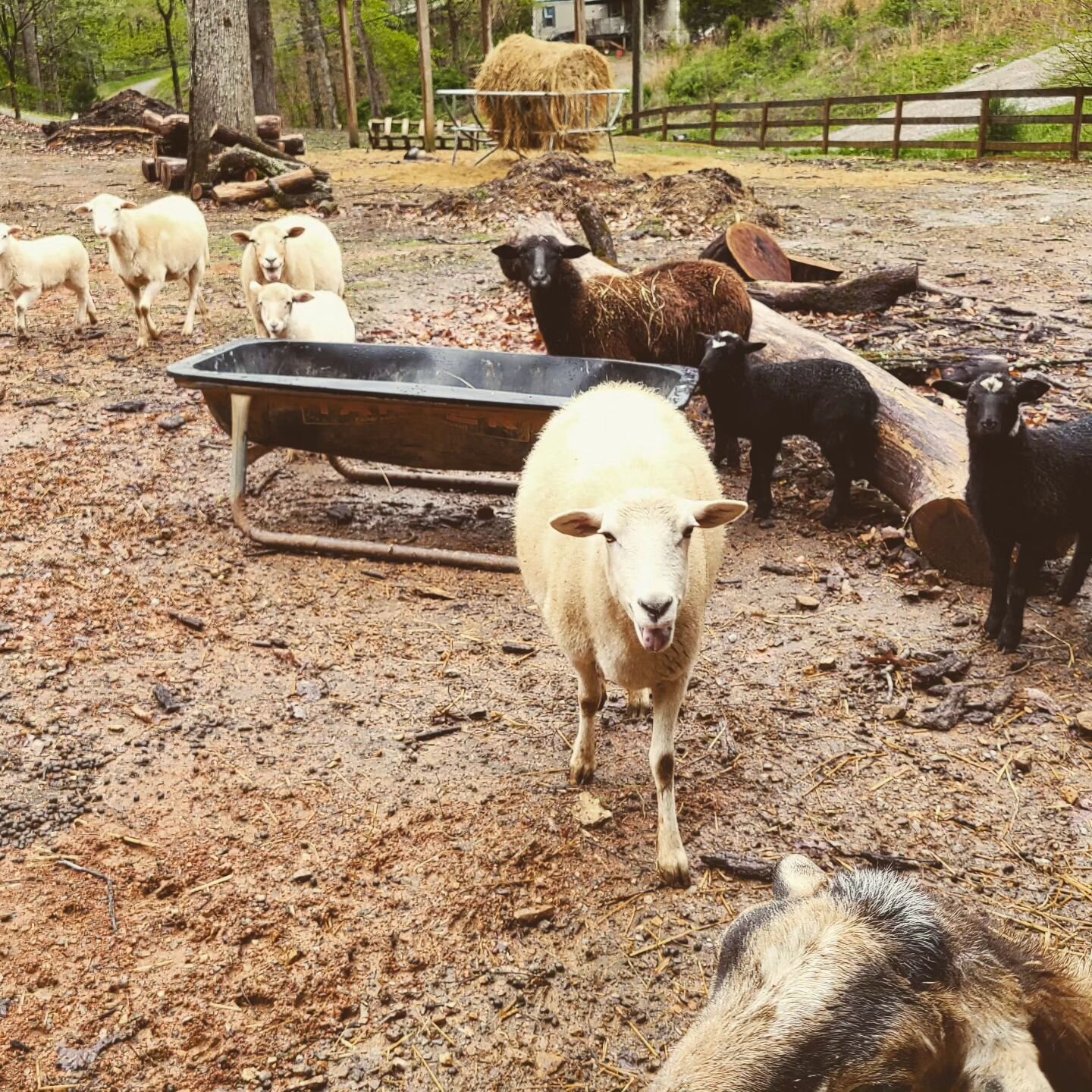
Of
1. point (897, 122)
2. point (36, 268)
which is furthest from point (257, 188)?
point (897, 122)

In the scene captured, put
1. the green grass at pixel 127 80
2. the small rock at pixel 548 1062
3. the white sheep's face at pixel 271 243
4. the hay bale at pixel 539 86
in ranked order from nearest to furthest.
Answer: the small rock at pixel 548 1062 → the white sheep's face at pixel 271 243 → the hay bale at pixel 539 86 → the green grass at pixel 127 80

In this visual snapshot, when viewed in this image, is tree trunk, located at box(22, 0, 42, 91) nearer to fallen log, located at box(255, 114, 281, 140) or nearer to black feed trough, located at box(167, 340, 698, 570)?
fallen log, located at box(255, 114, 281, 140)

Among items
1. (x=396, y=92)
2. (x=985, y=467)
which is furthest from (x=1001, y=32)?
(x=985, y=467)

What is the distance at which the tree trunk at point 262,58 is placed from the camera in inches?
1037

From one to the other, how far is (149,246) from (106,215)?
0.52 m

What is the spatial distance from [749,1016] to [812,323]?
8.65m

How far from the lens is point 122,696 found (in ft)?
14.8

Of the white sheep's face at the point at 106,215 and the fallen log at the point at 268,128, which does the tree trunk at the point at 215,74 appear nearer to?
the fallen log at the point at 268,128

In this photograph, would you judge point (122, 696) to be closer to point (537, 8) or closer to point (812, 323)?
point (812, 323)

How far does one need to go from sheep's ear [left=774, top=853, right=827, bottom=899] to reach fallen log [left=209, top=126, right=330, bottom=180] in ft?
53.7

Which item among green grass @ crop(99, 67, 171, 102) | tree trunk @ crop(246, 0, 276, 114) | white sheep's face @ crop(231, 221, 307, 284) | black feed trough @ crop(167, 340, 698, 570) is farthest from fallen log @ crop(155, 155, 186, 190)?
green grass @ crop(99, 67, 171, 102)

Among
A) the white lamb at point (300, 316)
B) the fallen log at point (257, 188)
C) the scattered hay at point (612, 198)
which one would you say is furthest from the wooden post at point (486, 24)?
the white lamb at point (300, 316)

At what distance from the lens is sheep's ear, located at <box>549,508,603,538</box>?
3152 mm

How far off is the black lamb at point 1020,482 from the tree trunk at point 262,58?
2594 centimetres
